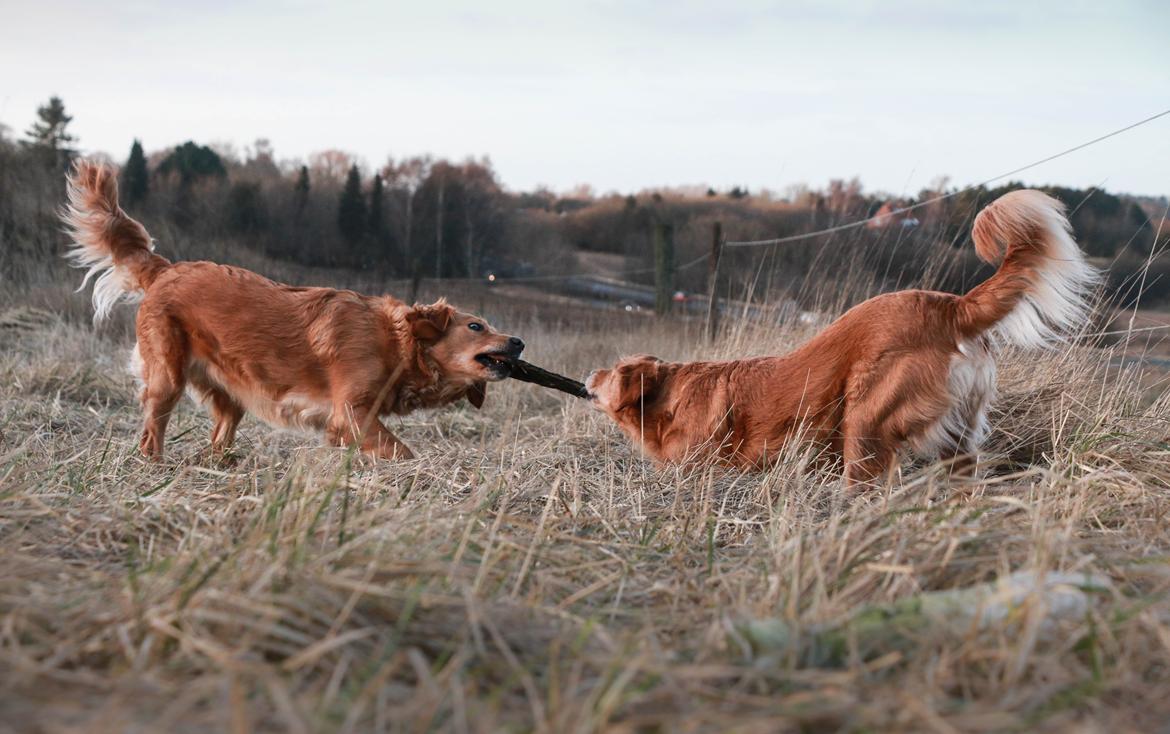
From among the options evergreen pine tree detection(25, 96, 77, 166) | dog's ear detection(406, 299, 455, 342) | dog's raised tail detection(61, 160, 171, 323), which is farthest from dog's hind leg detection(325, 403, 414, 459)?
evergreen pine tree detection(25, 96, 77, 166)

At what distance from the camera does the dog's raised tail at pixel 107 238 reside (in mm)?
5246

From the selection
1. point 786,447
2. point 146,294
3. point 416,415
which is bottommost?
point 416,415

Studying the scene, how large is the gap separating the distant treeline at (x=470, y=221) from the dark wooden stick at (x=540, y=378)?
299 cm

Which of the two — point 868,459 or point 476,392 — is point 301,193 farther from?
point 868,459

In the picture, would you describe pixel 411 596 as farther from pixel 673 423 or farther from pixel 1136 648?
pixel 673 423

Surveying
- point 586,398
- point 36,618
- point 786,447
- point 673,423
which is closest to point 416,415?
point 586,398

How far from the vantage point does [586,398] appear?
5715mm

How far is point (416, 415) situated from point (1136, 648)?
5.75m

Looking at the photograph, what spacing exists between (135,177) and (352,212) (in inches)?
212

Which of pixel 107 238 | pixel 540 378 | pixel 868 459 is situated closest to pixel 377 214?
pixel 107 238

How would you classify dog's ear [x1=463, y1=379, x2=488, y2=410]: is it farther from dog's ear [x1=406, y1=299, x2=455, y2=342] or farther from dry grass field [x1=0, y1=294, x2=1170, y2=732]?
dry grass field [x1=0, y1=294, x2=1170, y2=732]

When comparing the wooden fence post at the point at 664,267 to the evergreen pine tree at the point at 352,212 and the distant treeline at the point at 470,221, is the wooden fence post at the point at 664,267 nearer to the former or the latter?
the distant treeline at the point at 470,221

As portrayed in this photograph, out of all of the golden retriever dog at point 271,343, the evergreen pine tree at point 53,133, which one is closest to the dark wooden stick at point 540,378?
the golden retriever dog at point 271,343

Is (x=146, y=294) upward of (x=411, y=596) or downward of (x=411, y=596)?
upward
